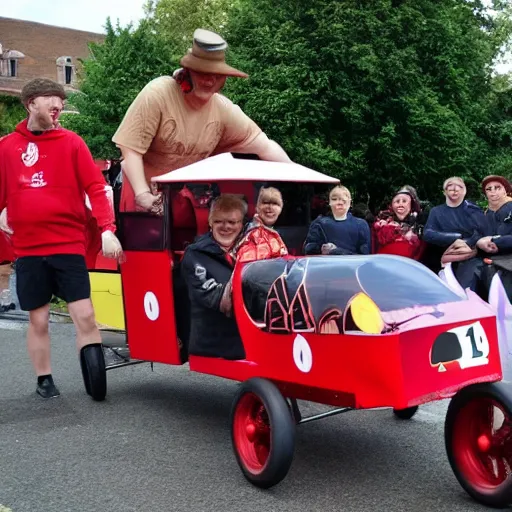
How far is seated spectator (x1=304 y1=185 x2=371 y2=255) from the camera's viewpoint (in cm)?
566

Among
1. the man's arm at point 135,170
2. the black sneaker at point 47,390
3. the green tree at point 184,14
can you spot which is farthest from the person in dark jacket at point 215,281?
the green tree at point 184,14

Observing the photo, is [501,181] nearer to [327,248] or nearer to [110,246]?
[327,248]

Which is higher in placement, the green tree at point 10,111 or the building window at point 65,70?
the building window at point 65,70

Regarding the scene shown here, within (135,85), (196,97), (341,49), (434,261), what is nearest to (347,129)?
(341,49)

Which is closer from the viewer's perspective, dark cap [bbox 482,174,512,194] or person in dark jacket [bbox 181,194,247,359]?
person in dark jacket [bbox 181,194,247,359]

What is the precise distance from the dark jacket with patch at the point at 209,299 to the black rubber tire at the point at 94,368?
0.94 metres

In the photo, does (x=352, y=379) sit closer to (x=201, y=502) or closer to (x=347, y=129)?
(x=201, y=502)

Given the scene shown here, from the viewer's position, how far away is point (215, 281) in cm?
430

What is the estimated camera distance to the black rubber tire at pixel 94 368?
5.14 metres

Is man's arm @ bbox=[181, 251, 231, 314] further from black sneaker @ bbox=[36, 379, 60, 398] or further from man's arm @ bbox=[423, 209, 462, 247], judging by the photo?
man's arm @ bbox=[423, 209, 462, 247]

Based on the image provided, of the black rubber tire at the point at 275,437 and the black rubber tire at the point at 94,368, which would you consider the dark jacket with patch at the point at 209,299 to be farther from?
the black rubber tire at the point at 94,368

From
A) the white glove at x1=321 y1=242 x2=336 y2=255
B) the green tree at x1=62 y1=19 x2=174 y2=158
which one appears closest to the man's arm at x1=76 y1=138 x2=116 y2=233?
the white glove at x1=321 y1=242 x2=336 y2=255

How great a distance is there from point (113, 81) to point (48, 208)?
630 inches

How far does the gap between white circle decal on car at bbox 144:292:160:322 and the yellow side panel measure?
1.14m
